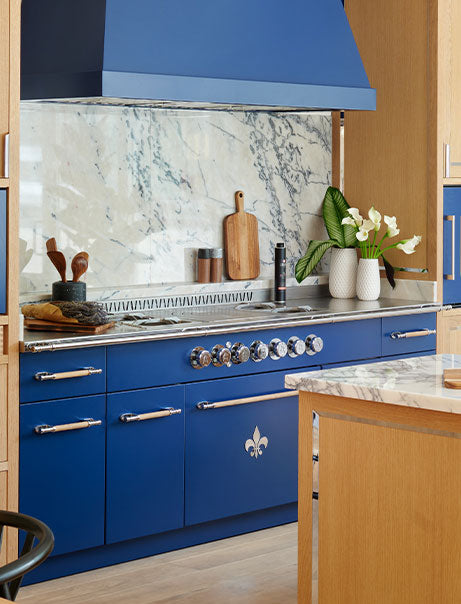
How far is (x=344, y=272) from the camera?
5035 millimetres

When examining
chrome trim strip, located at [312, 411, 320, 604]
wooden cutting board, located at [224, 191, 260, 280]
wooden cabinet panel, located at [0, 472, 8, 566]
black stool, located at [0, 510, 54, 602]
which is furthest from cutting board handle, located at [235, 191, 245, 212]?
black stool, located at [0, 510, 54, 602]

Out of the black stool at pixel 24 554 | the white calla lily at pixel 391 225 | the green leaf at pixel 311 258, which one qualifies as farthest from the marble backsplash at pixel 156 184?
the black stool at pixel 24 554

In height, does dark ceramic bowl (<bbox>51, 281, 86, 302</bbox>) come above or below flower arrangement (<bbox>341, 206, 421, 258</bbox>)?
below

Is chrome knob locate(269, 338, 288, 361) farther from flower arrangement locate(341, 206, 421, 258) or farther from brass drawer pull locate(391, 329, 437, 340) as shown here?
flower arrangement locate(341, 206, 421, 258)

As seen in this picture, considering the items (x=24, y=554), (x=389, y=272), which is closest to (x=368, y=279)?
(x=389, y=272)

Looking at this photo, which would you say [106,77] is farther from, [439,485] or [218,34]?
[439,485]

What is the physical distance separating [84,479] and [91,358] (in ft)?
1.46

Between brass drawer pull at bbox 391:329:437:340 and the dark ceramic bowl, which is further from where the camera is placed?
brass drawer pull at bbox 391:329:437:340

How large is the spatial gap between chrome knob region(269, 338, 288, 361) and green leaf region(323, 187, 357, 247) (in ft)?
3.57

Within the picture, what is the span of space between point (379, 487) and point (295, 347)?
162cm

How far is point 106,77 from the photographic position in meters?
3.62

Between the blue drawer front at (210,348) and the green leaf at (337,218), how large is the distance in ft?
2.15

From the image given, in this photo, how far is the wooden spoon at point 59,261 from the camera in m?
4.10

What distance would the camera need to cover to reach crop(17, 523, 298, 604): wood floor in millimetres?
3482
